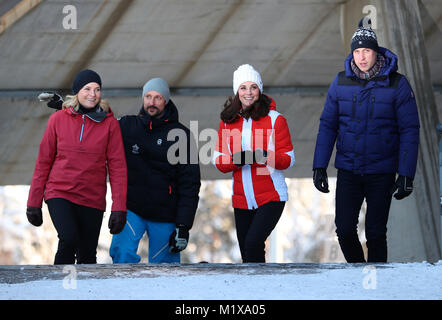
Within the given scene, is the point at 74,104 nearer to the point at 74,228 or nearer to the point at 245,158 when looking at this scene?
the point at 74,228

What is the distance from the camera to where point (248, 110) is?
21.2 feet

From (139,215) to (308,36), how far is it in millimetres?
5568

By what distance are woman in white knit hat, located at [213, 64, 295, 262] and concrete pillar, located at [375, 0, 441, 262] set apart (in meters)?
3.01

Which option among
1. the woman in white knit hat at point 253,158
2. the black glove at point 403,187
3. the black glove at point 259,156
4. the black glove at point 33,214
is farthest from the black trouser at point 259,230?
the black glove at point 33,214

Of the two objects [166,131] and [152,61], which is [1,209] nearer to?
[152,61]

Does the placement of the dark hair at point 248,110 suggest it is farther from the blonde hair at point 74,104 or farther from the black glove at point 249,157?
the blonde hair at point 74,104

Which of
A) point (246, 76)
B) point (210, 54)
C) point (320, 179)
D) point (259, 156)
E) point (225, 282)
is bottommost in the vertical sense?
point (225, 282)

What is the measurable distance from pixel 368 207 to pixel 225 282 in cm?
155

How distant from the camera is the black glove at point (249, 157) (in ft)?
20.7

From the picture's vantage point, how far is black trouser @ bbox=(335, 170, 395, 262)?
20.0ft

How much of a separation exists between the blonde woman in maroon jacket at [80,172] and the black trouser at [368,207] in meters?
1.51

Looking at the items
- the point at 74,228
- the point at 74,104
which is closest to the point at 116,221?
the point at 74,228

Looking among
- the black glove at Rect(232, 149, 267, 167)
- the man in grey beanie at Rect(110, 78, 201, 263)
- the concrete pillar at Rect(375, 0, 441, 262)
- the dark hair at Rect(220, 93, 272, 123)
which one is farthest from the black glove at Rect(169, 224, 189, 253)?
the concrete pillar at Rect(375, 0, 441, 262)
